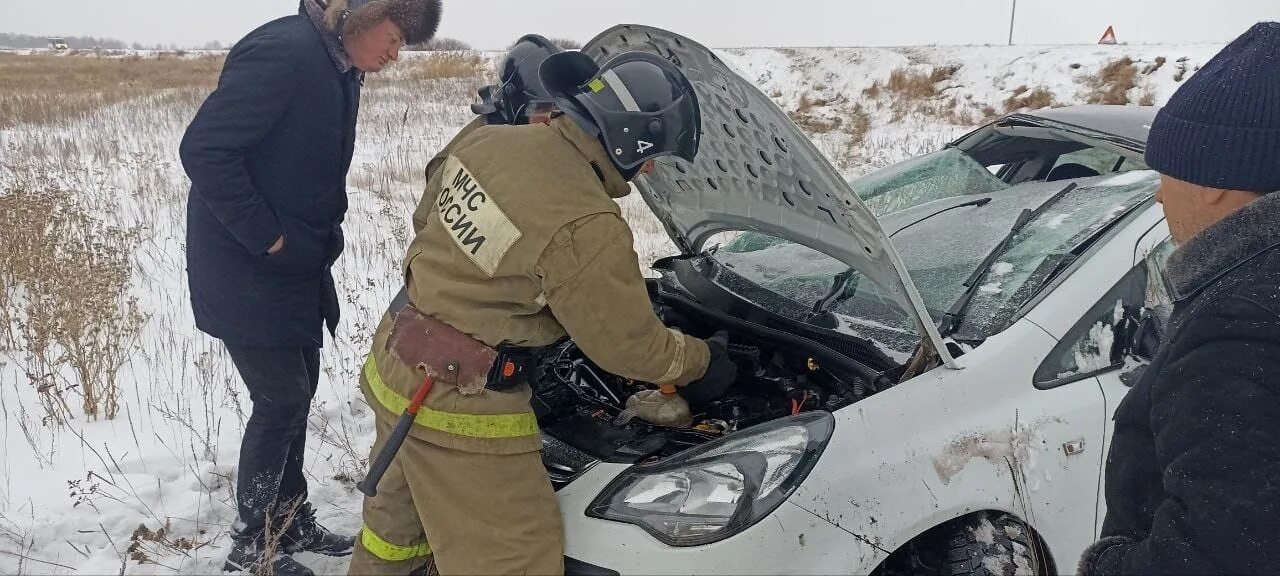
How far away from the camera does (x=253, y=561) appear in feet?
7.97

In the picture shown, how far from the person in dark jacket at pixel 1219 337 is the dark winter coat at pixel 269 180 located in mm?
2124

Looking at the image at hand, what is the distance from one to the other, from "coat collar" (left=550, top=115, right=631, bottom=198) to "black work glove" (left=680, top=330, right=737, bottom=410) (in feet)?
2.00

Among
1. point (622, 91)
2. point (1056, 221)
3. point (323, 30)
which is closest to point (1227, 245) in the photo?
point (622, 91)

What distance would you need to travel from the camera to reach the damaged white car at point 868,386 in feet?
5.48

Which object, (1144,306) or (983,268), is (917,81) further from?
(1144,306)

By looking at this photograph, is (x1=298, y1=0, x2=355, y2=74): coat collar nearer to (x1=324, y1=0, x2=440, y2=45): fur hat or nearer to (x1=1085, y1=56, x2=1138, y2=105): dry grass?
(x1=324, y1=0, x2=440, y2=45): fur hat

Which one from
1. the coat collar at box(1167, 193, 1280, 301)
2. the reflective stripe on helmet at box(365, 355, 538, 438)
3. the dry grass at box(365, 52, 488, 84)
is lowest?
the dry grass at box(365, 52, 488, 84)

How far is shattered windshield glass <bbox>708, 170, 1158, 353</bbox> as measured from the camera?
213 cm

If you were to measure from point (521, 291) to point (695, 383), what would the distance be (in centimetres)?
73

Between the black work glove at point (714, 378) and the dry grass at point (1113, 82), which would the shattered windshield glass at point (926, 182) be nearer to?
the black work glove at point (714, 378)

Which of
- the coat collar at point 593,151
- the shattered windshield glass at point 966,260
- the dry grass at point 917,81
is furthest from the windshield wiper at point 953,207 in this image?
the dry grass at point 917,81

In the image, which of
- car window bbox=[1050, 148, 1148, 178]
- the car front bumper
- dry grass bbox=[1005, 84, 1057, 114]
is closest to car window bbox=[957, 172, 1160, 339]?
car window bbox=[1050, 148, 1148, 178]

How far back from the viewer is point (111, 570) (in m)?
2.43

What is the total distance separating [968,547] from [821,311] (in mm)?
829
